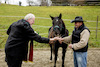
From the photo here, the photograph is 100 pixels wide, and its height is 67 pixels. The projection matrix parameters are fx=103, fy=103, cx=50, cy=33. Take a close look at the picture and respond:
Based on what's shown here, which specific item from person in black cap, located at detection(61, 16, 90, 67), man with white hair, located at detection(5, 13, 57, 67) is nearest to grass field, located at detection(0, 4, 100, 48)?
person in black cap, located at detection(61, 16, 90, 67)

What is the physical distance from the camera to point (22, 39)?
8.18 feet

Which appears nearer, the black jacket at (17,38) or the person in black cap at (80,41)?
the black jacket at (17,38)

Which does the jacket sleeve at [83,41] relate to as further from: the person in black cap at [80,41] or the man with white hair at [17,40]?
the man with white hair at [17,40]

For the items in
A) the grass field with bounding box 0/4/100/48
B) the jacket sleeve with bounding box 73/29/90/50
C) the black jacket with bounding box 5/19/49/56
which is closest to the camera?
the black jacket with bounding box 5/19/49/56

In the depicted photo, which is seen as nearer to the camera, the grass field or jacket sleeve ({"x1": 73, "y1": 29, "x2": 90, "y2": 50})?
jacket sleeve ({"x1": 73, "y1": 29, "x2": 90, "y2": 50})

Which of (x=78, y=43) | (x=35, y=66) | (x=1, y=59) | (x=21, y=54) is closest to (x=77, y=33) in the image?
(x=78, y=43)

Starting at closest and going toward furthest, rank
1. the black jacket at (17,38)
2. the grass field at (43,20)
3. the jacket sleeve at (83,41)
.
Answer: the black jacket at (17,38) → the jacket sleeve at (83,41) → the grass field at (43,20)

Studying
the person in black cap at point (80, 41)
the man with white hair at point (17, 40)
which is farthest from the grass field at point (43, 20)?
the man with white hair at point (17, 40)

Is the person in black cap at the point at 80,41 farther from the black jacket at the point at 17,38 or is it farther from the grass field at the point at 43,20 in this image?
the grass field at the point at 43,20

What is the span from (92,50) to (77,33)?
4.50m

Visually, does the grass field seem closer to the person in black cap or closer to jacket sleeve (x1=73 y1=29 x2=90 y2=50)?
the person in black cap

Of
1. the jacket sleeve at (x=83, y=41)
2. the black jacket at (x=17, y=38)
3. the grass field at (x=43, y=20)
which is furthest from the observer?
the grass field at (x=43, y=20)

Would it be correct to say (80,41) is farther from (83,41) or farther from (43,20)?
→ (43,20)

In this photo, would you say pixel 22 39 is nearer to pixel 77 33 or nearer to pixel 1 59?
pixel 77 33
